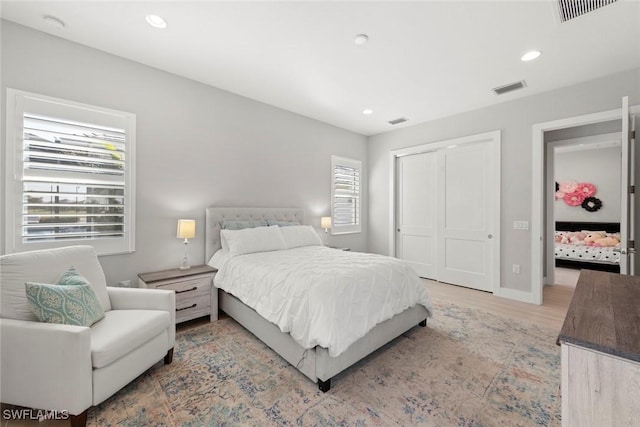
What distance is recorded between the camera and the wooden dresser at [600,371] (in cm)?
79

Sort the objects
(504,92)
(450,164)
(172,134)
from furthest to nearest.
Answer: (450,164)
(504,92)
(172,134)

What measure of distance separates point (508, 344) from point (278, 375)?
2.19m

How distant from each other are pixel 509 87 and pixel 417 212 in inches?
93.3

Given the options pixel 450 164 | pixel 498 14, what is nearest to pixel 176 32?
pixel 498 14

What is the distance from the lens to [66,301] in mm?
1661

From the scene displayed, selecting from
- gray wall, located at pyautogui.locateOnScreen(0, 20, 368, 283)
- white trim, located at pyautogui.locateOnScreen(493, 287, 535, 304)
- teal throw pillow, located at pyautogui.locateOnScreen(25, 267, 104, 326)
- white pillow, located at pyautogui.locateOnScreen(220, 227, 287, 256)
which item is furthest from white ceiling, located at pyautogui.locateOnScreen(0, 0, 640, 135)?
white trim, located at pyautogui.locateOnScreen(493, 287, 535, 304)

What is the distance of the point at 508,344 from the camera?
8.30ft

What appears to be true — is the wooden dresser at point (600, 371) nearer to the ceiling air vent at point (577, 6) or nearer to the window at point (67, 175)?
the ceiling air vent at point (577, 6)

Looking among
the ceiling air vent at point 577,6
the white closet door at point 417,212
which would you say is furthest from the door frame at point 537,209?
the ceiling air vent at point 577,6

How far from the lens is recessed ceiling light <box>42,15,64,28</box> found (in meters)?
2.23

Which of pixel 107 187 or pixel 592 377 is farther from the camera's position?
pixel 107 187

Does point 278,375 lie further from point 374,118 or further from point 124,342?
point 374,118

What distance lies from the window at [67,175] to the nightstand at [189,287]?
0.53 meters

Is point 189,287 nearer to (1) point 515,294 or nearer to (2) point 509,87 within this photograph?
(1) point 515,294
